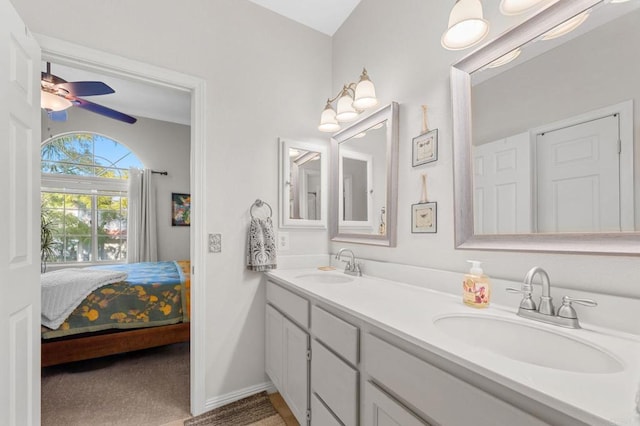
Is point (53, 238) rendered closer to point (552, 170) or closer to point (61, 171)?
point (61, 171)

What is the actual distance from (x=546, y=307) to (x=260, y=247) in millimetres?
1469

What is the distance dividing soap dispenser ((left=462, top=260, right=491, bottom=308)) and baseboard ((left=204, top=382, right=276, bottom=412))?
1.53 metres

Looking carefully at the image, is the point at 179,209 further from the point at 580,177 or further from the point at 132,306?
the point at 580,177

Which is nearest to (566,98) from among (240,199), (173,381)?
(240,199)

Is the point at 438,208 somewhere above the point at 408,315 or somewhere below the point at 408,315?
above

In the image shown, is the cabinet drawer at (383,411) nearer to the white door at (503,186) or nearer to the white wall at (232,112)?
the white door at (503,186)

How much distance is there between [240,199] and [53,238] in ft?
12.8

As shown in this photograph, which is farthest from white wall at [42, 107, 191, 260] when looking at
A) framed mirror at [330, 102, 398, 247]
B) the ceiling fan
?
framed mirror at [330, 102, 398, 247]

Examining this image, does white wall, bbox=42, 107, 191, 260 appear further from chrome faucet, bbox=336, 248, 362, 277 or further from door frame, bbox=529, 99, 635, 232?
door frame, bbox=529, 99, 635, 232

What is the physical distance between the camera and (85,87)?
226 cm

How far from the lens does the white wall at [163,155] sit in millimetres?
4348

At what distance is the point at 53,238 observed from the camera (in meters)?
4.02

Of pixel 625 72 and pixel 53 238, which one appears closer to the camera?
pixel 625 72

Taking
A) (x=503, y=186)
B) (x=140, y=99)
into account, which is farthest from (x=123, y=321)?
(x=140, y=99)
